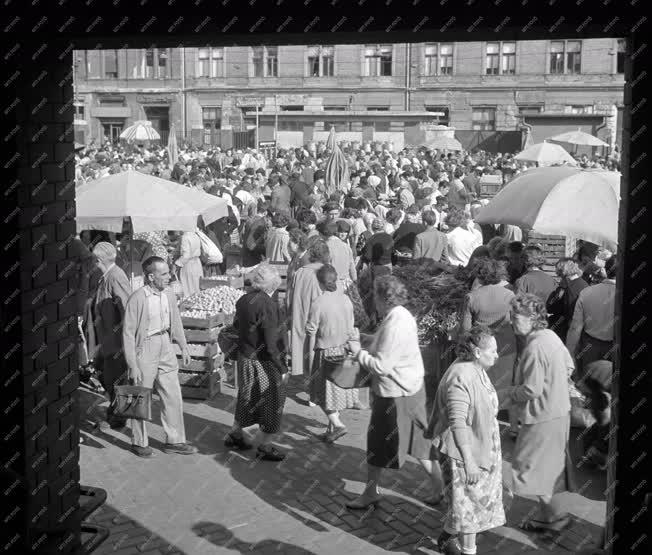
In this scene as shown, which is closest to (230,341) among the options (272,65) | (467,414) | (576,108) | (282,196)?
(467,414)

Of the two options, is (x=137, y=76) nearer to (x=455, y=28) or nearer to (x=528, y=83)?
(x=528, y=83)

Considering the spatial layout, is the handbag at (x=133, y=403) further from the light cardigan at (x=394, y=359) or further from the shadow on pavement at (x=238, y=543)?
the light cardigan at (x=394, y=359)

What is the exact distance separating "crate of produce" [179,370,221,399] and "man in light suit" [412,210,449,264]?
3.13 meters

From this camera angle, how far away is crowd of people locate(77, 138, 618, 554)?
18.8 ft

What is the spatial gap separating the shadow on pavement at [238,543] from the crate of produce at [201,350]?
10.5 feet

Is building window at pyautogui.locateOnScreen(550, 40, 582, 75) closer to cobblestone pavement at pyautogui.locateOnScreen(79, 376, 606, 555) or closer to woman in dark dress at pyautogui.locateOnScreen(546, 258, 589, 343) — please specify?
woman in dark dress at pyautogui.locateOnScreen(546, 258, 589, 343)

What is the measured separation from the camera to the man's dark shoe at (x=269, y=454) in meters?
7.70

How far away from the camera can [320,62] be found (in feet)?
177

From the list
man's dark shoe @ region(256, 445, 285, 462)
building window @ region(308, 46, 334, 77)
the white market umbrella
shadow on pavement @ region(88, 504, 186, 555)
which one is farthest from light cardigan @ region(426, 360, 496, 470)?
building window @ region(308, 46, 334, 77)

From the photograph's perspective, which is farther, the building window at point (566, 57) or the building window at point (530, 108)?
the building window at point (530, 108)

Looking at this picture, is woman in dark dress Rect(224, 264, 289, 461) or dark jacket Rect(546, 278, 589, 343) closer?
woman in dark dress Rect(224, 264, 289, 461)

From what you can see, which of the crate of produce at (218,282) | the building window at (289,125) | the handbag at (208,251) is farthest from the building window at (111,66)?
the crate of produce at (218,282)

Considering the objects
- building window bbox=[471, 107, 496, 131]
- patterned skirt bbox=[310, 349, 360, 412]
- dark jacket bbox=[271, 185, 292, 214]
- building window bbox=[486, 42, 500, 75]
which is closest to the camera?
patterned skirt bbox=[310, 349, 360, 412]

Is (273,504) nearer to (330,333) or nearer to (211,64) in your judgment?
(330,333)
